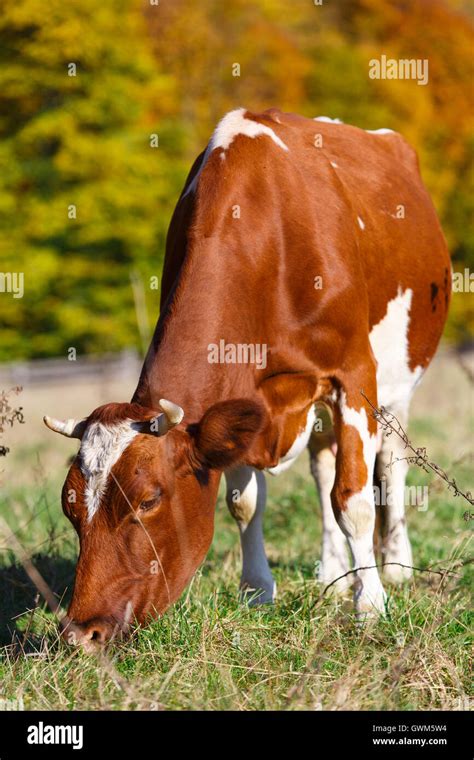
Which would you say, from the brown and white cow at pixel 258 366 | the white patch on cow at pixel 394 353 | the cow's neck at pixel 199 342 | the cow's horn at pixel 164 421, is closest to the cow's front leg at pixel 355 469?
the brown and white cow at pixel 258 366

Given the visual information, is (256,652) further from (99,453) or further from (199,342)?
(199,342)

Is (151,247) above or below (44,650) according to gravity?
above

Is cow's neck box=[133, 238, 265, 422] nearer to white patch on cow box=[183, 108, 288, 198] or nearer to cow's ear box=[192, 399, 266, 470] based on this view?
cow's ear box=[192, 399, 266, 470]

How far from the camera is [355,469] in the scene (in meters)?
5.06

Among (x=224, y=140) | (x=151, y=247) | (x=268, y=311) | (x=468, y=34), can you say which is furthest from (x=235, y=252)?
(x=468, y=34)

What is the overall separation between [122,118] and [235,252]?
855 inches

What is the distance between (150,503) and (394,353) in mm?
2420

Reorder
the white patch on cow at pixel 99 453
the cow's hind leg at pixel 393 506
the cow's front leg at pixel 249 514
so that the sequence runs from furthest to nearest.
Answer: the cow's hind leg at pixel 393 506 → the cow's front leg at pixel 249 514 → the white patch on cow at pixel 99 453

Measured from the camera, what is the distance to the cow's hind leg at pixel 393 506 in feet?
19.7

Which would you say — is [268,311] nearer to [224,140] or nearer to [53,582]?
[224,140]

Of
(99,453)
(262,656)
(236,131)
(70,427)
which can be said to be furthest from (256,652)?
(236,131)

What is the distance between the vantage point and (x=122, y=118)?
25.5 meters

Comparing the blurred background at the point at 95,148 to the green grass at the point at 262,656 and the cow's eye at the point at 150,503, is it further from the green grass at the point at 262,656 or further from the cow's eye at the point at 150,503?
the cow's eye at the point at 150,503

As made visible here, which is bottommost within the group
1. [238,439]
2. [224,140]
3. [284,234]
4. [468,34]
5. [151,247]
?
[238,439]
